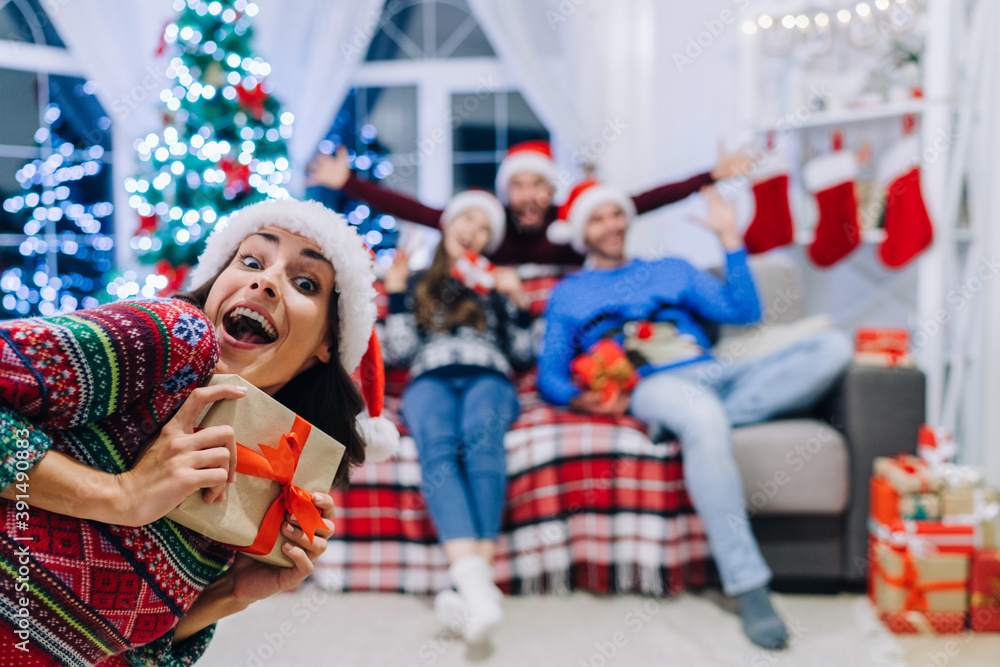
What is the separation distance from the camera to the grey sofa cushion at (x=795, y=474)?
6.23ft

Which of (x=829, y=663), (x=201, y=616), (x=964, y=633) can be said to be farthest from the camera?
(x=964, y=633)

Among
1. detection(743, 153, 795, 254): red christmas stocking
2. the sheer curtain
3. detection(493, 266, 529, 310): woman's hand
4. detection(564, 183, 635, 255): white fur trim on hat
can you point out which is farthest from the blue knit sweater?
the sheer curtain

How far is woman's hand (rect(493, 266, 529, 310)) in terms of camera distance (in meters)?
2.35

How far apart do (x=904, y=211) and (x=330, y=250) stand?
2.24 meters

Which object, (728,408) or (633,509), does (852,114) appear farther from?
(633,509)

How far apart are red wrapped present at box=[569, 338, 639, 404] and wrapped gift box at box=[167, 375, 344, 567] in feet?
4.53

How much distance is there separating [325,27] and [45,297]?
1776 millimetres

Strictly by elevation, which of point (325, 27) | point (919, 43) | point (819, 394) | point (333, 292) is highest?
point (325, 27)

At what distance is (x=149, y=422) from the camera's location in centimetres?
63

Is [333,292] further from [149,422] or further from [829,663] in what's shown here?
[829,663]

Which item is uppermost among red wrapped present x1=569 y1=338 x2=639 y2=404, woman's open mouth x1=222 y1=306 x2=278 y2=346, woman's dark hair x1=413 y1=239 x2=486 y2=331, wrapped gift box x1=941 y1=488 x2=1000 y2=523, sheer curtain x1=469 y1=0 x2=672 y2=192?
sheer curtain x1=469 y1=0 x2=672 y2=192

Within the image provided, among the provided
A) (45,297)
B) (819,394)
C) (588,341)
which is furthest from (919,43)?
(45,297)

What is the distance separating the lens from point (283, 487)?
709mm

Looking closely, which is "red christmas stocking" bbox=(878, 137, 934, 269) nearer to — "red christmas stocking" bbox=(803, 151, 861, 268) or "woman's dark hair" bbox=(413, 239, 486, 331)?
"red christmas stocking" bbox=(803, 151, 861, 268)
